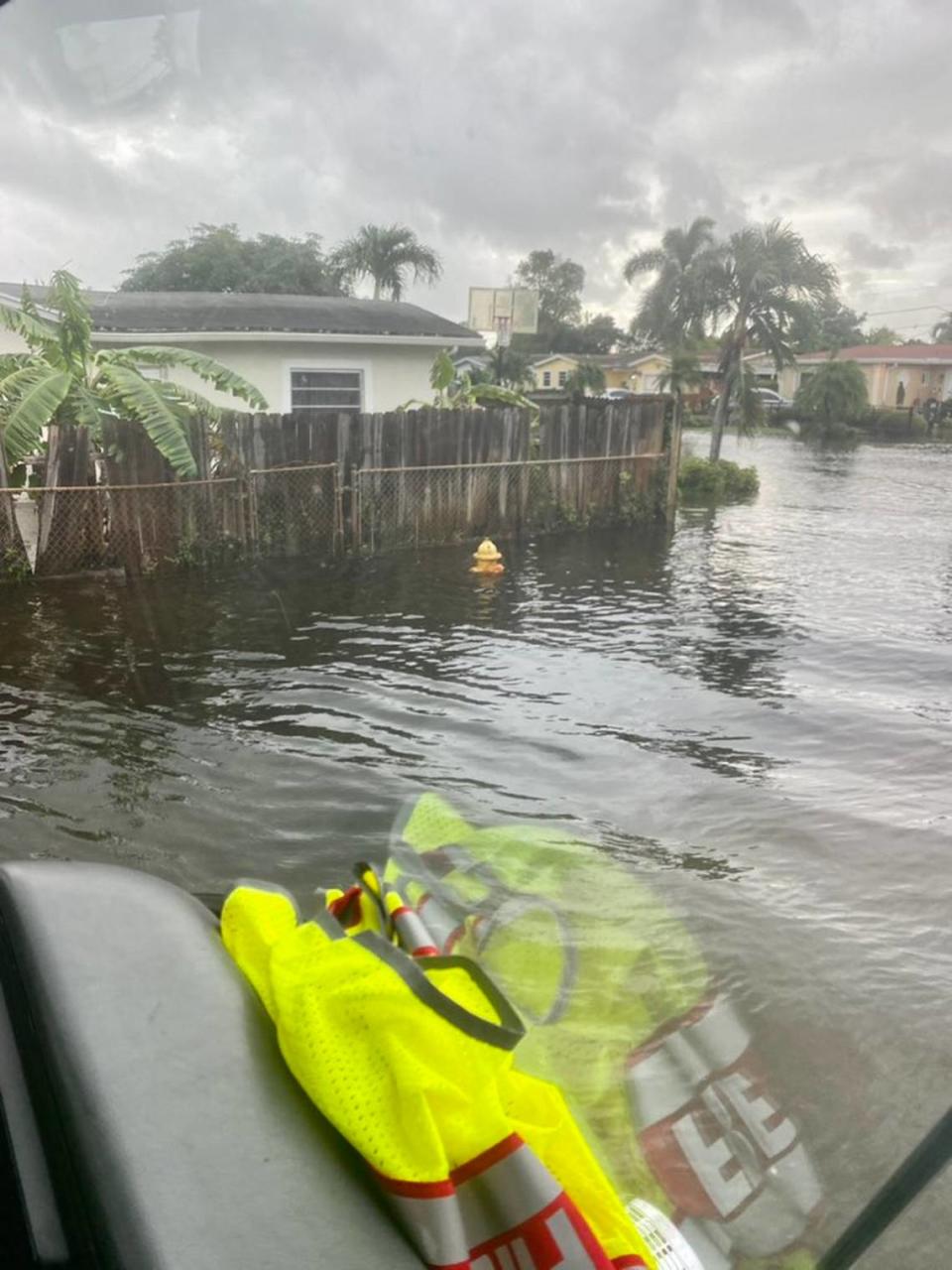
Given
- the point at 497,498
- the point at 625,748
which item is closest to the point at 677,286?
the point at 625,748

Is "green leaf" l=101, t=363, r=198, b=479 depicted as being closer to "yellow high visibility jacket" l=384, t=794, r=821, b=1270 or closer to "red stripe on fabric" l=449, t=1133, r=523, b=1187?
"yellow high visibility jacket" l=384, t=794, r=821, b=1270

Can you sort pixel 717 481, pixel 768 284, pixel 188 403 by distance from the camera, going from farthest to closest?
pixel 717 481, pixel 188 403, pixel 768 284

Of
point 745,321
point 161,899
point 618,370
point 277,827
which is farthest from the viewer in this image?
point 618,370

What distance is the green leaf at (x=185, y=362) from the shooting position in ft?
29.3

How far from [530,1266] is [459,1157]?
0.11 meters

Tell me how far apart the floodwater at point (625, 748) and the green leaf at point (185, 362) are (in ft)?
6.38

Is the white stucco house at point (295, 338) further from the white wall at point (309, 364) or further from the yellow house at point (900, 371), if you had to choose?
the yellow house at point (900, 371)

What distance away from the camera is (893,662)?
6.45m

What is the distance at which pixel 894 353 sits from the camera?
3.73 m

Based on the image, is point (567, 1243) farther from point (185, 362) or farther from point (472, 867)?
point (185, 362)

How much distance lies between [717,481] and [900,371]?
10506mm

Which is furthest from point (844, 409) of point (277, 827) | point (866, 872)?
point (277, 827)

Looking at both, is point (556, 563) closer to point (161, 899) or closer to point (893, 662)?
point (893, 662)

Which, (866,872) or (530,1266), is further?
(866,872)
